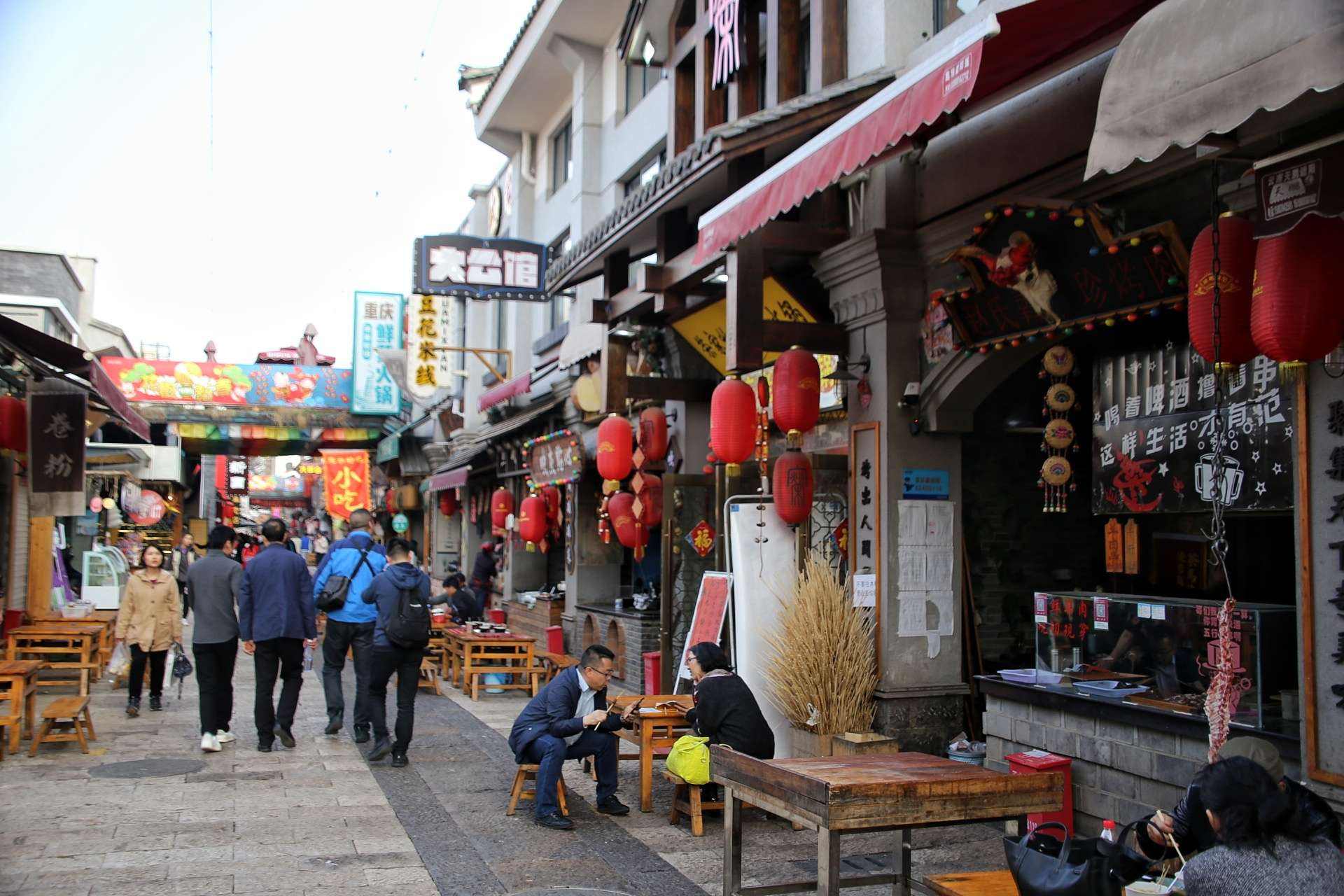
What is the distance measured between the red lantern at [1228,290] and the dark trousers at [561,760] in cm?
460

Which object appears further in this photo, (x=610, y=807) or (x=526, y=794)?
(x=526, y=794)

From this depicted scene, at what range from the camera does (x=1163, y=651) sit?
7129mm

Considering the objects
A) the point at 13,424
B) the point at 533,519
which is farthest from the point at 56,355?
the point at 533,519

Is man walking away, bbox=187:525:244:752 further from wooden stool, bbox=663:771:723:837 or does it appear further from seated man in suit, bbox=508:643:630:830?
wooden stool, bbox=663:771:723:837

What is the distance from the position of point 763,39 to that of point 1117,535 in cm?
654

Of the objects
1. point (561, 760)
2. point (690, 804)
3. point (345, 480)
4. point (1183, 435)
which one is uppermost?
point (345, 480)

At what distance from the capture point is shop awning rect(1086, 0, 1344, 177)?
409cm

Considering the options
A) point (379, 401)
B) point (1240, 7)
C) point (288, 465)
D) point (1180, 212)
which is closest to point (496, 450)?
point (379, 401)

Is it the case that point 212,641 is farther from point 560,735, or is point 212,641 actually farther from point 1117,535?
point 1117,535

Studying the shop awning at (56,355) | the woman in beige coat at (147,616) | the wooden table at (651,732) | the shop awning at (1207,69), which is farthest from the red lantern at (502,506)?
the shop awning at (1207,69)

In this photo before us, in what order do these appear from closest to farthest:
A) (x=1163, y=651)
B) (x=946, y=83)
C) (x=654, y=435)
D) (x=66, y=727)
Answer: (x=946, y=83)
(x=1163, y=651)
(x=66, y=727)
(x=654, y=435)

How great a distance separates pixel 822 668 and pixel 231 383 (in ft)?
78.2

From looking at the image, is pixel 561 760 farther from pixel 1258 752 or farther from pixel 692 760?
pixel 1258 752

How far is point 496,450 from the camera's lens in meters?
21.3
